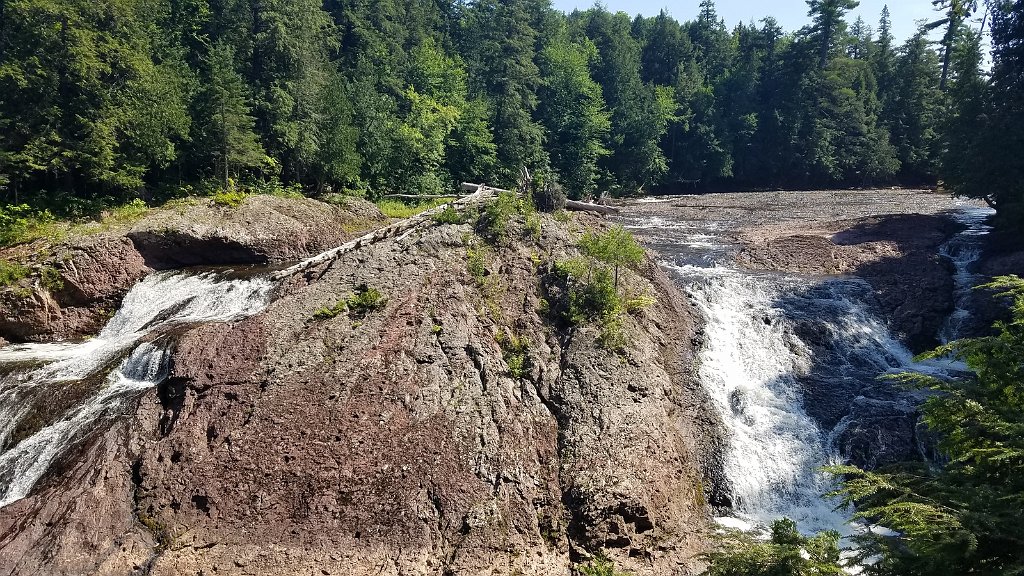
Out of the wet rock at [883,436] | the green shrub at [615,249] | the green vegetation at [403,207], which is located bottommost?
the wet rock at [883,436]

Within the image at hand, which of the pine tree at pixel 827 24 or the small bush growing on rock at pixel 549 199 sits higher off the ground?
the pine tree at pixel 827 24

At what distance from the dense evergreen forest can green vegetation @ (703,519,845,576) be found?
2449cm

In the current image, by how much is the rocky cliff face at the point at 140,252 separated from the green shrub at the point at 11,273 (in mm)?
193

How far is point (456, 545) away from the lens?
10.9 m

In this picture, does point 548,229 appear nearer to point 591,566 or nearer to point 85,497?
point 591,566

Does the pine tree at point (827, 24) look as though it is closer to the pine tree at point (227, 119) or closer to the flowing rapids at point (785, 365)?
the flowing rapids at point (785, 365)

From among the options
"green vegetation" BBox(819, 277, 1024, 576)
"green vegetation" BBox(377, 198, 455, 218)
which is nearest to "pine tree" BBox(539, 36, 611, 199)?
"green vegetation" BBox(377, 198, 455, 218)

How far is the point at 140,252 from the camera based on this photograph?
21.2 m

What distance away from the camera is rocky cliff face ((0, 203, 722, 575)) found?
10641mm

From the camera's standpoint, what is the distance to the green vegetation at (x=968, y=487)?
16.2 feet

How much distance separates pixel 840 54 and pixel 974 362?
206 ft

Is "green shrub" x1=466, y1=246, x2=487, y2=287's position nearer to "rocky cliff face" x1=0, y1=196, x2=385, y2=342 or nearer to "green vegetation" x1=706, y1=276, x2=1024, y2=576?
"green vegetation" x1=706, y1=276, x2=1024, y2=576

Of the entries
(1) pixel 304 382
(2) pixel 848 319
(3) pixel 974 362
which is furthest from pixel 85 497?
(2) pixel 848 319

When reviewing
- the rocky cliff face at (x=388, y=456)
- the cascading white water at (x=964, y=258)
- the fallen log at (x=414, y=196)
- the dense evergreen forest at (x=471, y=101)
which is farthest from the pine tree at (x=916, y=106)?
the rocky cliff face at (x=388, y=456)
